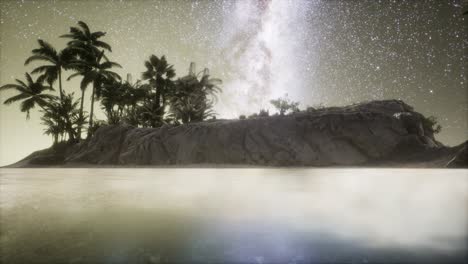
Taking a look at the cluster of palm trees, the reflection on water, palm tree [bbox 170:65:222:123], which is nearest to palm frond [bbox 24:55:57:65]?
the cluster of palm trees

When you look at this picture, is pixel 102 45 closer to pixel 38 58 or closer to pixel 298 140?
pixel 38 58

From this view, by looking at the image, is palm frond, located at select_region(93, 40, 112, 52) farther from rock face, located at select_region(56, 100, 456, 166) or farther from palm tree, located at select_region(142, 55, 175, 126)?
rock face, located at select_region(56, 100, 456, 166)

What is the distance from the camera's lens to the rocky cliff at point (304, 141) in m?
15.0

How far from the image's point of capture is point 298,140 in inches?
626

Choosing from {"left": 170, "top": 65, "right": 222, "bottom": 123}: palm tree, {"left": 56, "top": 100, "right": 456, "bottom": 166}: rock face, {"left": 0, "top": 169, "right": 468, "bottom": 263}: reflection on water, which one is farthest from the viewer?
{"left": 170, "top": 65, "right": 222, "bottom": 123}: palm tree

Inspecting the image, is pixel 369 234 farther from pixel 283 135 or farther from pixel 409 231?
pixel 283 135

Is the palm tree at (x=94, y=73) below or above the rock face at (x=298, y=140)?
above

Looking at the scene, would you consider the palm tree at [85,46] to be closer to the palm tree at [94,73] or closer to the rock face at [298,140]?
the palm tree at [94,73]

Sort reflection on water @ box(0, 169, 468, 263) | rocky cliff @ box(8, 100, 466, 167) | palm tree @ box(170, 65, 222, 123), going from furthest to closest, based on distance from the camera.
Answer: palm tree @ box(170, 65, 222, 123), rocky cliff @ box(8, 100, 466, 167), reflection on water @ box(0, 169, 468, 263)

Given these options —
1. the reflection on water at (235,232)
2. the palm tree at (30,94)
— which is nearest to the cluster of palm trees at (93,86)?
the palm tree at (30,94)

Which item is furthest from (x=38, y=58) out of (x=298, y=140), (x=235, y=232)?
(x=235, y=232)

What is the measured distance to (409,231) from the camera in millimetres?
1749

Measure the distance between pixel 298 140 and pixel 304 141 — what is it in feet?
1.09

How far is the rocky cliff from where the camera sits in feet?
49.1
